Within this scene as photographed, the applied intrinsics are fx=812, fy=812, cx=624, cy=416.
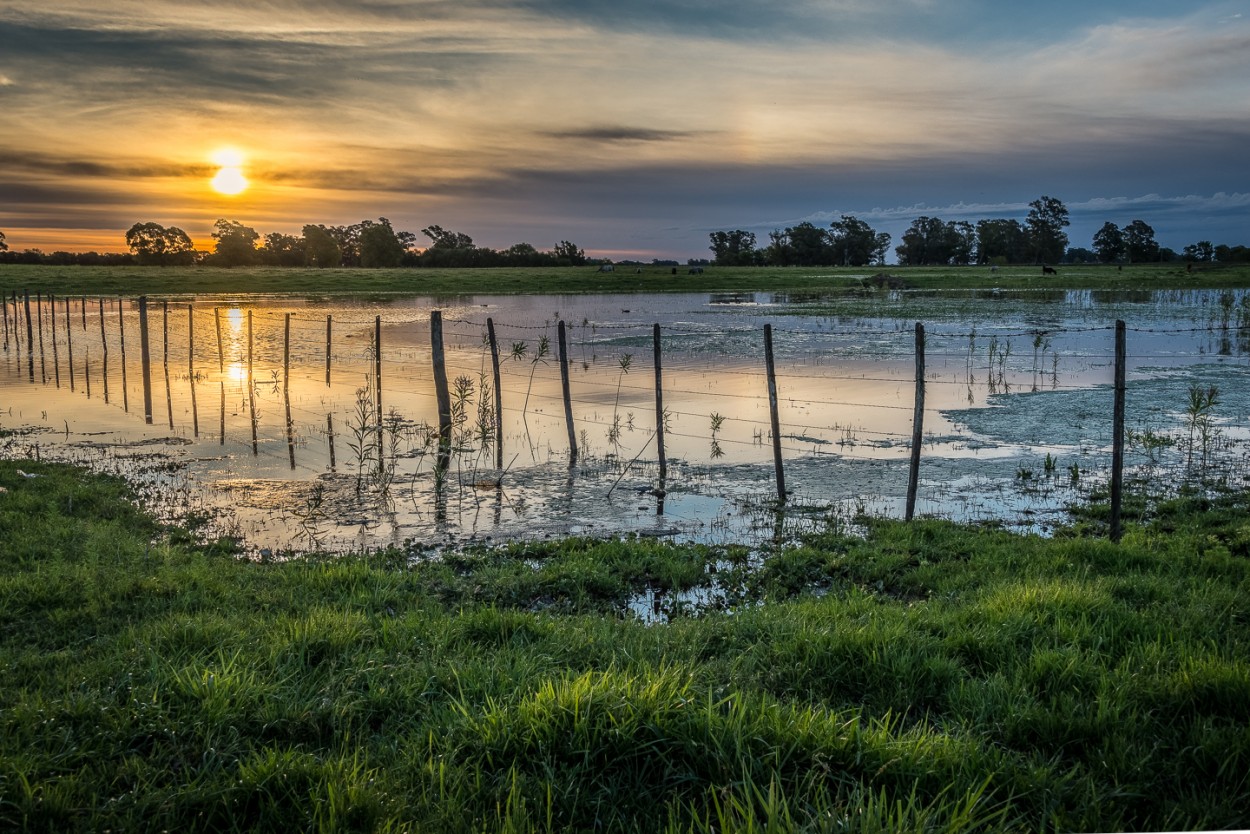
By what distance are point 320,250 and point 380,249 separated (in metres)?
11.7

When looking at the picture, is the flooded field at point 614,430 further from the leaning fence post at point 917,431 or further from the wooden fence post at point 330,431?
the leaning fence post at point 917,431

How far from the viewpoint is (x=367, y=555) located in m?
9.79

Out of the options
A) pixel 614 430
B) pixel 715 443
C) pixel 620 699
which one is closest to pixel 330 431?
pixel 614 430

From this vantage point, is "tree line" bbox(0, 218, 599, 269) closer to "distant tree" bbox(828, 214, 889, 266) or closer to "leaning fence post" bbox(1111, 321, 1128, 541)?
"distant tree" bbox(828, 214, 889, 266)

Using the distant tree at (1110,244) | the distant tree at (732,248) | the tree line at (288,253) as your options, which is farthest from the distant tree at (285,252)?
the distant tree at (1110,244)

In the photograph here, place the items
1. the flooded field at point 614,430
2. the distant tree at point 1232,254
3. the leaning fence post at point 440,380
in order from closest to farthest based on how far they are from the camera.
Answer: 1. the flooded field at point 614,430
2. the leaning fence post at point 440,380
3. the distant tree at point 1232,254

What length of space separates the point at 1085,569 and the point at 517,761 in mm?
6504

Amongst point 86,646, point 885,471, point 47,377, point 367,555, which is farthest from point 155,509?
point 47,377

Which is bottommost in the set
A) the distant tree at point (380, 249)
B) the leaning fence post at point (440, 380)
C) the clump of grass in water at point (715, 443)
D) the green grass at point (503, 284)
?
the clump of grass in water at point (715, 443)

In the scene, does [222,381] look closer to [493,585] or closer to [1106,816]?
[493,585]

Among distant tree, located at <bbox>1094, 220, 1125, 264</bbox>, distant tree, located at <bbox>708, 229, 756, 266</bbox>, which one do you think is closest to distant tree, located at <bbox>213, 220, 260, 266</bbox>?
distant tree, located at <bbox>708, 229, 756, 266</bbox>

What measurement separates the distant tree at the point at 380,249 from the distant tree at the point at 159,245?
98.9ft

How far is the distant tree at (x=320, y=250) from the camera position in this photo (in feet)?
487

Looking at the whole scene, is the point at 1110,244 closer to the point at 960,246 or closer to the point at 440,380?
the point at 960,246
